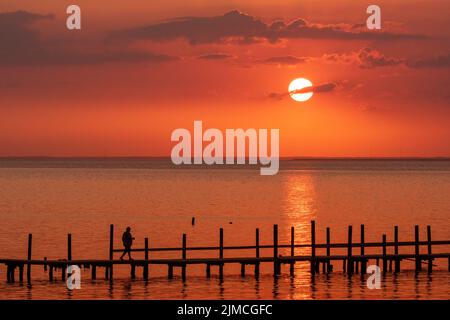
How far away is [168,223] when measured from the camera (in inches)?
4021

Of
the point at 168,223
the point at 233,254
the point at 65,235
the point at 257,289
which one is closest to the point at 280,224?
the point at 168,223

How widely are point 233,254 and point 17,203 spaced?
8297 centimetres

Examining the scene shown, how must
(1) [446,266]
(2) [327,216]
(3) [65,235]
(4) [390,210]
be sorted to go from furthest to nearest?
(4) [390,210] < (2) [327,216] < (3) [65,235] < (1) [446,266]

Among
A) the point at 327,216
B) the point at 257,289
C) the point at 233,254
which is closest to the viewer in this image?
the point at 257,289

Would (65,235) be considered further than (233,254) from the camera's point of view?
Yes

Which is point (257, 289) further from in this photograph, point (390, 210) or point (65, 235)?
point (390, 210)

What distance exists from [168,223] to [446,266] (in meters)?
47.1
